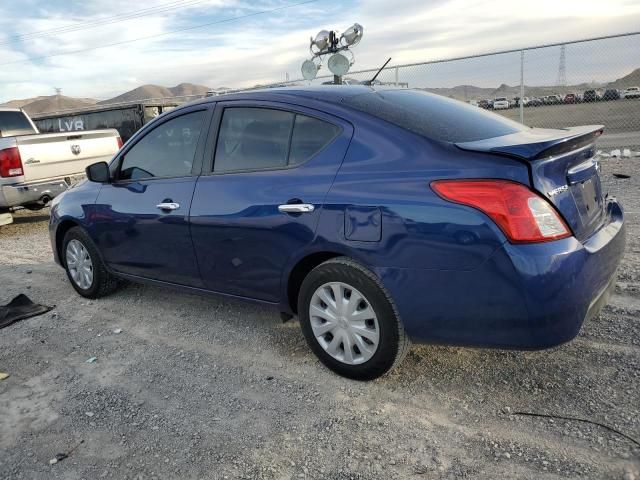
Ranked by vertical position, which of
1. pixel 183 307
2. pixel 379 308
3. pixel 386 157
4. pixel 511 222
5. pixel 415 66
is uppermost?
pixel 415 66

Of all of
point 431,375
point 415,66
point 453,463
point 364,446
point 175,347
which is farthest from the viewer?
point 415,66

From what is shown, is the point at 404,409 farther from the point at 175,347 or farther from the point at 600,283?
the point at 175,347

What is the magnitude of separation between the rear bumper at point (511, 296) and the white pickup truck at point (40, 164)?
6.83 m

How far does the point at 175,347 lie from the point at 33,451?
1.25 metres

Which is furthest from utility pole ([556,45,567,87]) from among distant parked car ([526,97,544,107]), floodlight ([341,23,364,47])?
floodlight ([341,23,364,47])

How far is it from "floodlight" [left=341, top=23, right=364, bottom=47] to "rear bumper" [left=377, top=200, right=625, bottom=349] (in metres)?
9.72

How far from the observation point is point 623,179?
27.9 ft

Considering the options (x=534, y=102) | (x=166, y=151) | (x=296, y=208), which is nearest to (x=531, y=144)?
(x=296, y=208)

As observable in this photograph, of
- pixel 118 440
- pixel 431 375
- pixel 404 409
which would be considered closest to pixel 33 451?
pixel 118 440

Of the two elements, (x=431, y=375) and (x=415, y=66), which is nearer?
(x=431, y=375)

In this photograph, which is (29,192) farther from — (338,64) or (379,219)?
(379,219)

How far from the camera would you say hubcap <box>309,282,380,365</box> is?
10.0 ft

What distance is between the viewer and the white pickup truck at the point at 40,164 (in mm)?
7758

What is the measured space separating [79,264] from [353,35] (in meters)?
8.50
